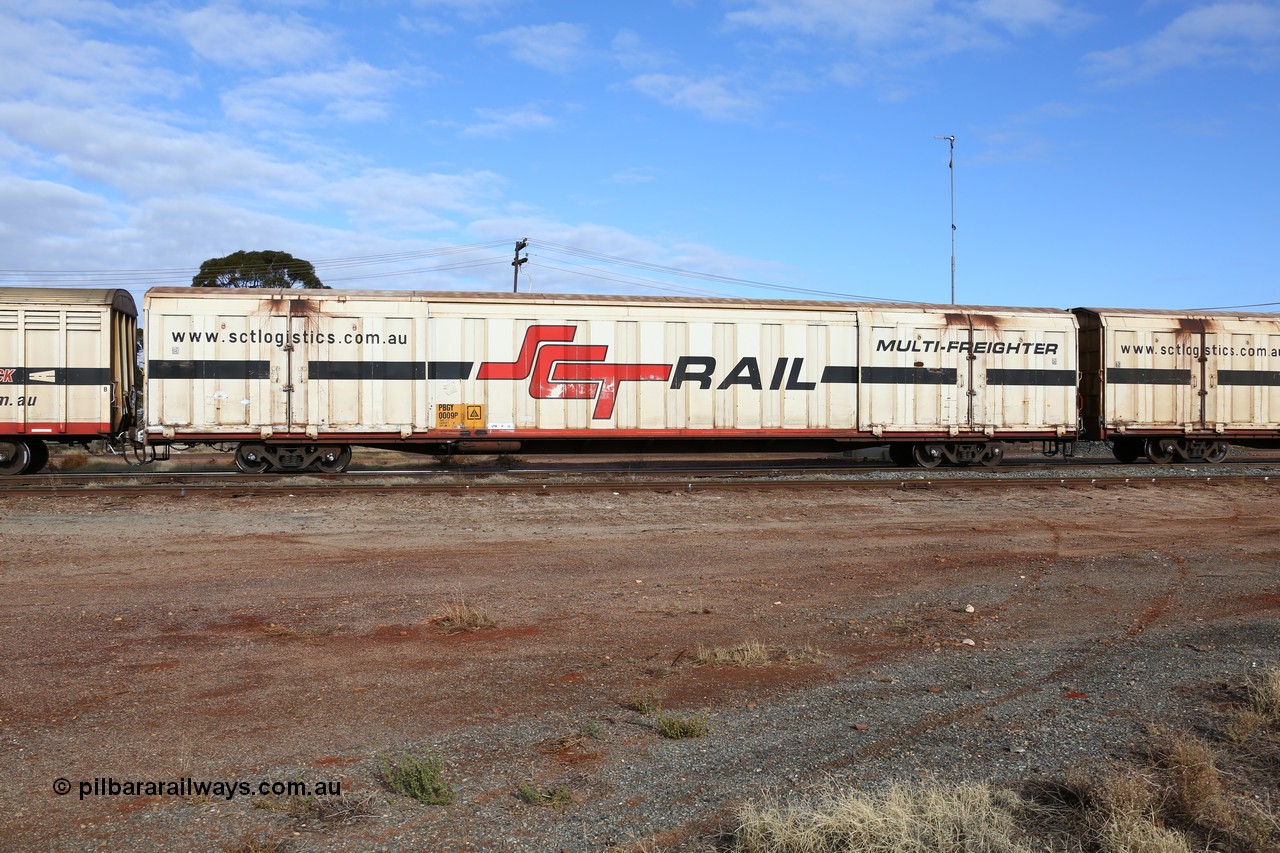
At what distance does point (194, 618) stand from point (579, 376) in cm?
1061

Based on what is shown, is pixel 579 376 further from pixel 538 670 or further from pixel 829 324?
pixel 538 670

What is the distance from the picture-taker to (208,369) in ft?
54.0

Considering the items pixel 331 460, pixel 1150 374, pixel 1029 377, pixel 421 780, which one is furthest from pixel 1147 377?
pixel 421 780

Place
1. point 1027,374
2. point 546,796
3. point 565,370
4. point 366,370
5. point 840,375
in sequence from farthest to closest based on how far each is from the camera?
point 1027,374 < point 840,375 < point 565,370 < point 366,370 < point 546,796

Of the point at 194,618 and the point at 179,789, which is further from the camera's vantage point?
the point at 194,618

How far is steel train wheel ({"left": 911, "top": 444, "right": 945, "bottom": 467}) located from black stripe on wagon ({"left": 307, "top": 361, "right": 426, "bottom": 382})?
10698 mm

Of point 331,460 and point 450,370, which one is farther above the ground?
point 450,370

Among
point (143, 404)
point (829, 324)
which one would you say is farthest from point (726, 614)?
point (143, 404)

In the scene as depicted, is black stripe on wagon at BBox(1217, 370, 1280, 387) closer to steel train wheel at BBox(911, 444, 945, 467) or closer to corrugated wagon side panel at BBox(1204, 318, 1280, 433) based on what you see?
corrugated wagon side panel at BBox(1204, 318, 1280, 433)

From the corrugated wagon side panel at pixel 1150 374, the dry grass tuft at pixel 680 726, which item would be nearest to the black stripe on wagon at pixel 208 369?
the dry grass tuft at pixel 680 726

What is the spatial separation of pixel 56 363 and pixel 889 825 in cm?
1732

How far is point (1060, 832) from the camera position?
12.6 feet

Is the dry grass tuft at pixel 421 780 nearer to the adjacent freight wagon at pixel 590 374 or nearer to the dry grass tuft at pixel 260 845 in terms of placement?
the dry grass tuft at pixel 260 845

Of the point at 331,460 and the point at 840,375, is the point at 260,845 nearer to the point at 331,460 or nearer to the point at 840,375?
the point at 331,460
